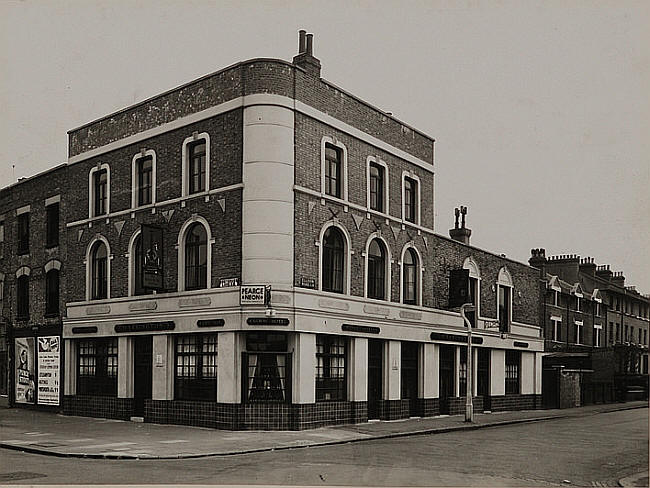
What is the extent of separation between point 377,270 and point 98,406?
10.8m

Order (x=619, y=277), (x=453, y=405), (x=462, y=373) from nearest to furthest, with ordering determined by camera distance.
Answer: (x=619, y=277) < (x=453, y=405) < (x=462, y=373)

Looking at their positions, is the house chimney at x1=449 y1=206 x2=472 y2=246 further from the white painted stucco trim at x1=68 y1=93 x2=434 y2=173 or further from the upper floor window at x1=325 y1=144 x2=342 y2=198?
the upper floor window at x1=325 y1=144 x2=342 y2=198

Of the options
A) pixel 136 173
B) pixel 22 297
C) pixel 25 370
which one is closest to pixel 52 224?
pixel 22 297

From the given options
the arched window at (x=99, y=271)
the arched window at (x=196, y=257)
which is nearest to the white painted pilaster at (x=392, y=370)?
the arched window at (x=196, y=257)

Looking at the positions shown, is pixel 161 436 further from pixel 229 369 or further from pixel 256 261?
pixel 256 261

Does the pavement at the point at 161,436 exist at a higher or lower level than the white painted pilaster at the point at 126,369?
lower

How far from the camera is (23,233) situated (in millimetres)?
35844

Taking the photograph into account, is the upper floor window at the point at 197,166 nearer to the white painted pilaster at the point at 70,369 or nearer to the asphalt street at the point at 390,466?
the white painted pilaster at the point at 70,369

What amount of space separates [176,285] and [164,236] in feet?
5.84

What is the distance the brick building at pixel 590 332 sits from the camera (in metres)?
43.2

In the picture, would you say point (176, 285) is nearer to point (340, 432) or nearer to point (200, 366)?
point (200, 366)

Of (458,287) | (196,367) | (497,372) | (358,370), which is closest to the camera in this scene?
(196,367)

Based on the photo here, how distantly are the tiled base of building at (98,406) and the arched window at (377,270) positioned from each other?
29.4 ft

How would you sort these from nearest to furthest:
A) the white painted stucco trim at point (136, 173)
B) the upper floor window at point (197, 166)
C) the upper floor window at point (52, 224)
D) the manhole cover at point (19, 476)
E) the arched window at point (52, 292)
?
1. the manhole cover at point (19, 476)
2. the upper floor window at point (197, 166)
3. the white painted stucco trim at point (136, 173)
4. the arched window at point (52, 292)
5. the upper floor window at point (52, 224)
